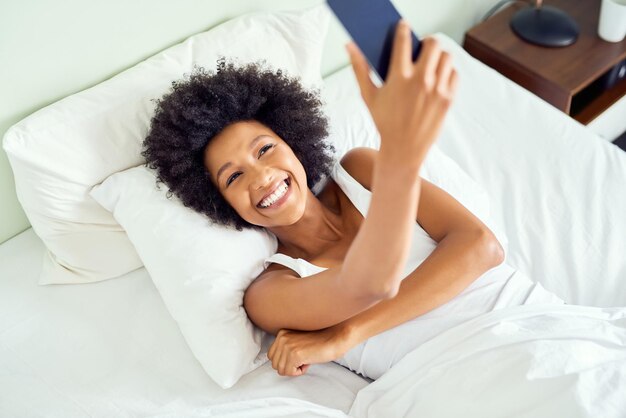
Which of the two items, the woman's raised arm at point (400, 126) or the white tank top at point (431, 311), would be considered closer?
the woman's raised arm at point (400, 126)

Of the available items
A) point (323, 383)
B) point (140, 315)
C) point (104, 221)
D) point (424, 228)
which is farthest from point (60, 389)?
point (424, 228)

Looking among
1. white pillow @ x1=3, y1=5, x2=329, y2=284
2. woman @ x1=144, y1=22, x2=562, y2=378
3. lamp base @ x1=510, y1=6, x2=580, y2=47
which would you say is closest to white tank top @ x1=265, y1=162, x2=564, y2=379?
woman @ x1=144, y1=22, x2=562, y2=378

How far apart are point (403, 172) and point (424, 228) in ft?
1.99

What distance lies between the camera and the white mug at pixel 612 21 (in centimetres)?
183

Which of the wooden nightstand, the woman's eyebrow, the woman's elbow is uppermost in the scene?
the woman's eyebrow

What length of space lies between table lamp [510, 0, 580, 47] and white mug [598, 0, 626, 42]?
8 centimetres

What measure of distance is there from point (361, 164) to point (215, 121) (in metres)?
0.32

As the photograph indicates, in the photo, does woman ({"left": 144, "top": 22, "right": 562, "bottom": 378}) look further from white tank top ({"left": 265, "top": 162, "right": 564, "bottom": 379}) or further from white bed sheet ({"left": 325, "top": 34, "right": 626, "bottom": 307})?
white bed sheet ({"left": 325, "top": 34, "right": 626, "bottom": 307})

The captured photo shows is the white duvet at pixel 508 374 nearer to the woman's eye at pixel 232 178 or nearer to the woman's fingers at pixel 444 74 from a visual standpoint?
the woman's eye at pixel 232 178

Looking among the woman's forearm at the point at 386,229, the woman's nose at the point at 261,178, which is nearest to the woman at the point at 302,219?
the woman's nose at the point at 261,178

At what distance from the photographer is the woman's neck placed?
131cm

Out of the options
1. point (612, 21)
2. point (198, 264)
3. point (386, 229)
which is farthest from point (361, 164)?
point (612, 21)

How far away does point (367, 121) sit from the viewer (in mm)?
1570

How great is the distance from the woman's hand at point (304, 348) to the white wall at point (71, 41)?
658mm
